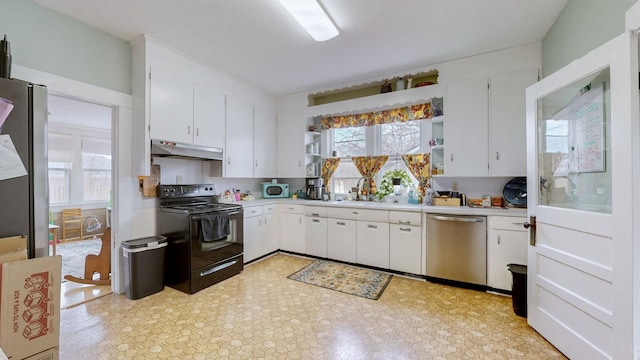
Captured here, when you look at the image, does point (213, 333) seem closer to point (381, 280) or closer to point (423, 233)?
point (381, 280)

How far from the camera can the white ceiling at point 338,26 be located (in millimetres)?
2229

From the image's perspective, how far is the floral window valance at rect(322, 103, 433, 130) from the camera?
12.2ft

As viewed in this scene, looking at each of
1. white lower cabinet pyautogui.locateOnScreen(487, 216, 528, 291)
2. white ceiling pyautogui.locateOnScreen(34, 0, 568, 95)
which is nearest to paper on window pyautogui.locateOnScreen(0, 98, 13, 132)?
white ceiling pyautogui.locateOnScreen(34, 0, 568, 95)

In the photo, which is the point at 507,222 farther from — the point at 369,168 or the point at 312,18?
the point at 312,18

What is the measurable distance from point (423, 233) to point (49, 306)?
3.29 meters

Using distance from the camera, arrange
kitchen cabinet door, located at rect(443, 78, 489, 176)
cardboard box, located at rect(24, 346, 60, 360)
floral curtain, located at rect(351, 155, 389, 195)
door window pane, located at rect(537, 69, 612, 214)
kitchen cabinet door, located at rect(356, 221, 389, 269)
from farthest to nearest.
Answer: floral curtain, located at rect(351, 155, 389, 195) → kitchen cabinet door, located at rect(356, 221, 389, 269) → kitchen cabinet door, located at rect(443, 78, 489, 176) → door window pane, located at rect(537, 69, 612, 214) → cardboard box, located at rect(24, 346, 60, 360)

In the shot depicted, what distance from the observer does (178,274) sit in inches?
113

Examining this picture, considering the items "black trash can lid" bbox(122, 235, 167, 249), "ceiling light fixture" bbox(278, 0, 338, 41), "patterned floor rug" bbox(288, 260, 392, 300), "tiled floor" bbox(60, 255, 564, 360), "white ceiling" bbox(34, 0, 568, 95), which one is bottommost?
"tiled floor" bbox(60, 255, 564, 360)

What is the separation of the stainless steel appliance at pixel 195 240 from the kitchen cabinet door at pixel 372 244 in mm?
1618

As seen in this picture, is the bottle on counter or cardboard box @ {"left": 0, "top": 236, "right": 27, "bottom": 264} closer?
cardboard box @ {"left": 0, "top": 236, "right": 27, "bottom": 264}

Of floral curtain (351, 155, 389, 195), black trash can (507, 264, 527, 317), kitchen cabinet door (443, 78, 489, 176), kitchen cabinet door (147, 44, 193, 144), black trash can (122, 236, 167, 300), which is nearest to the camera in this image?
black trash can (507, 264, 527, 317)

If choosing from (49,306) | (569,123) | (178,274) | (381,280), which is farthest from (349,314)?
(569,123)

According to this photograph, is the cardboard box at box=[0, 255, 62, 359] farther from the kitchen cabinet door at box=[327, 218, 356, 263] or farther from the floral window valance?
the floral window valance

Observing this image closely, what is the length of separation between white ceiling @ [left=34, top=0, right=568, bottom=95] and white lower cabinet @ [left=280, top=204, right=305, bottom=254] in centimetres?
209
